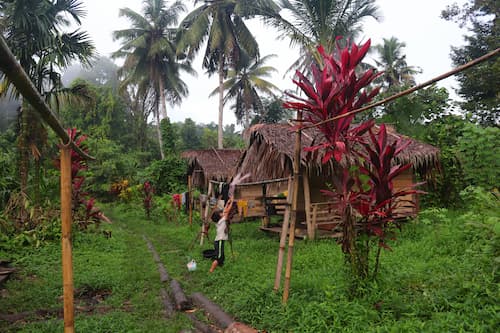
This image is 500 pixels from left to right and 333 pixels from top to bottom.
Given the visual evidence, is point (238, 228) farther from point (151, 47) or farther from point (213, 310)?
point (151, 47)

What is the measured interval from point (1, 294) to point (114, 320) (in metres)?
1.98

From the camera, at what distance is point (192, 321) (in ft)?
14.4

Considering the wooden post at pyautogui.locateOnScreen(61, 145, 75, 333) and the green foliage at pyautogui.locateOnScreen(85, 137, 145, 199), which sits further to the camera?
the green foliage at pyautogui.locateOnScreen(85, 137, 145, 199)

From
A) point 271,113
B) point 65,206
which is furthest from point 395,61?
point 65,206

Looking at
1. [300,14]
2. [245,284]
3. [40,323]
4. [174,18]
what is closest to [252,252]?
[245,284]

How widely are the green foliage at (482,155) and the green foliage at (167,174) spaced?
46.1 ft

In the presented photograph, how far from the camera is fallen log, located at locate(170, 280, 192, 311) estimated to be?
4840 millimetres

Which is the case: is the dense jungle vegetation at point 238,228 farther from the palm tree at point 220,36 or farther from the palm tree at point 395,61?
the palm tree at point 395,61

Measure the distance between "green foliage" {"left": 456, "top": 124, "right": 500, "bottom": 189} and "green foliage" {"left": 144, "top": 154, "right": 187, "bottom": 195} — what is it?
14.0 meters

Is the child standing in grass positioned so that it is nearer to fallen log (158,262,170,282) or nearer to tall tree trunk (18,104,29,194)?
fallen log (158,262,170,282)

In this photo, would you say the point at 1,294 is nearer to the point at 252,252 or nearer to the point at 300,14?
the point at 252,252

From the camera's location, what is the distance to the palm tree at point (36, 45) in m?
8.85

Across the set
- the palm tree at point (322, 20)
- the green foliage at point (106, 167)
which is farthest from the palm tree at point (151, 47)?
the palm tree at point (322, 20)

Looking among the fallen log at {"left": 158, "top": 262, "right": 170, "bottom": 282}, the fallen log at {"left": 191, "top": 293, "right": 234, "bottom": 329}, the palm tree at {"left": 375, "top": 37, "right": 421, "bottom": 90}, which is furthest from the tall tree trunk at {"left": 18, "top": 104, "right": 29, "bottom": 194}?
the palm tree at {"left": 375, "top": 37, "right": 421, "bottom": 90}
